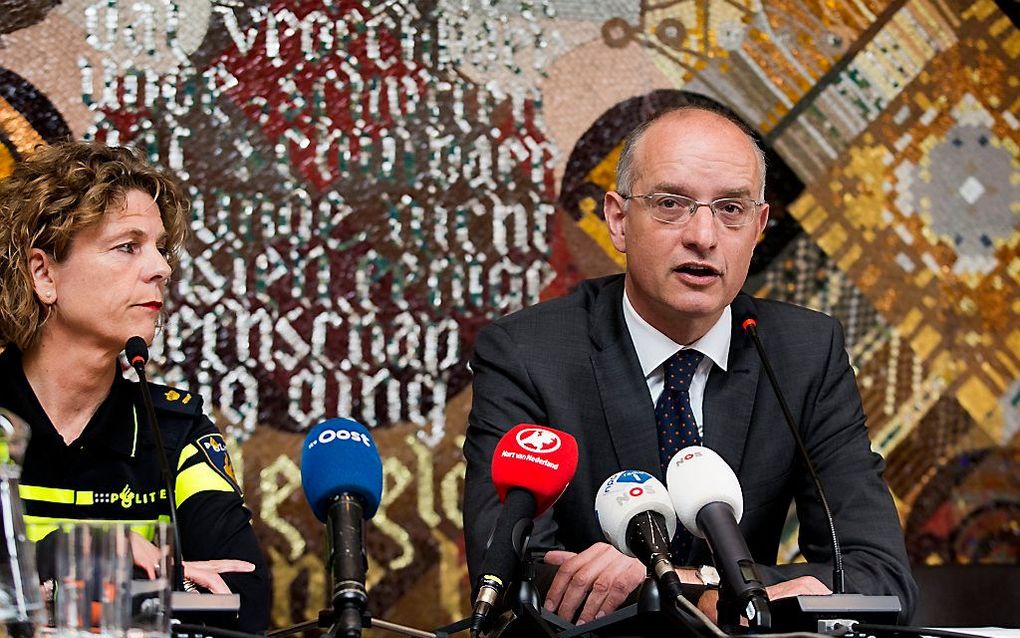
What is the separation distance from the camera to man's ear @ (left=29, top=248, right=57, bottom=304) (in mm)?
1945

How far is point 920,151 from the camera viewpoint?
2.75m

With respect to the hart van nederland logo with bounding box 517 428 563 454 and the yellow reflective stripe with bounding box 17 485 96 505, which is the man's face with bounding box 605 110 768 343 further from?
the yellow reflective stripe with bounding box 17 485 96 505

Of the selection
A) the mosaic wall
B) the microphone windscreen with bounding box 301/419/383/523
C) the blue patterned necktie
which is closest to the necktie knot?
the blue patterned necktie

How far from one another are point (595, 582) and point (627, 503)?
0.33 metres

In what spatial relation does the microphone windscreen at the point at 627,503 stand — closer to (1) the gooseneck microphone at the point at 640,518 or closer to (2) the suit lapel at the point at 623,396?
(1) the gooseneck microphone at the point at 640,518

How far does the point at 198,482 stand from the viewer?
1.95 m

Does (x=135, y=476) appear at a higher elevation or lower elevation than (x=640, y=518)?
higher

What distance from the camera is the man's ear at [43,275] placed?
1.95 meters

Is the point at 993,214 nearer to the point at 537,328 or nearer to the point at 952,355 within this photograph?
the point at 952,355

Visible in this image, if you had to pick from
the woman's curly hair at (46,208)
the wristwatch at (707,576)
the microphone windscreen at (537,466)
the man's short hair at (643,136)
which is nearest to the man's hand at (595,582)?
the wristwatch at (707,576)

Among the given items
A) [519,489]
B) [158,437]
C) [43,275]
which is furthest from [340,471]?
[43,275]

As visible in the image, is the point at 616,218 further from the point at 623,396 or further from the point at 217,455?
the point at 217,455

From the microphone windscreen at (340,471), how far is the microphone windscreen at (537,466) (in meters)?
0.13

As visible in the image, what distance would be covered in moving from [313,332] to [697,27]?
3.51ft
